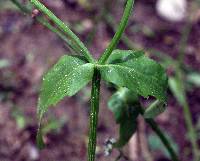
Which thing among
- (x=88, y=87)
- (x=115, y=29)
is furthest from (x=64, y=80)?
(x=115, y=29)

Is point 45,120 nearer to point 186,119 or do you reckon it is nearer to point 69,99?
point 69,99

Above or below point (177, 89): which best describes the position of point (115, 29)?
above

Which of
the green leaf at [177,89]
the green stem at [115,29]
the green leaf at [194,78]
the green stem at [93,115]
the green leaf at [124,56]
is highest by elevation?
the green stem at [115,29]

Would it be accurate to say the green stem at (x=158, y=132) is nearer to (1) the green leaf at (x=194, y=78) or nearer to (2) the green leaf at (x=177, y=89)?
(2) the green leaf at (x=177, y=89)

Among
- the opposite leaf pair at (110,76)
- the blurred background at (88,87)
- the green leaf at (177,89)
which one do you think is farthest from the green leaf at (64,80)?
the green leaf at (177,89)

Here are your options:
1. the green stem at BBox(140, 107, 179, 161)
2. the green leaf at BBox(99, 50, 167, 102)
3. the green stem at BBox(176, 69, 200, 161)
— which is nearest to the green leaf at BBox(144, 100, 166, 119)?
the green stem at BBox(140, 107, 179, 161)

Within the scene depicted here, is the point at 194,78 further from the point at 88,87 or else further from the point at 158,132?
the point at 158,132

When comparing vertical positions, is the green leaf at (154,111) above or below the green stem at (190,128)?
below
